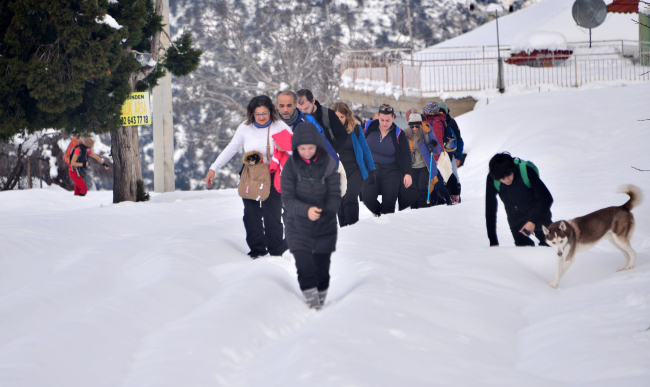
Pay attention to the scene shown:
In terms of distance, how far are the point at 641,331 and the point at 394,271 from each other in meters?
2.10

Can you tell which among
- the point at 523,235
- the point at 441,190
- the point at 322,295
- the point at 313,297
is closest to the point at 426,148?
the point at 441,190

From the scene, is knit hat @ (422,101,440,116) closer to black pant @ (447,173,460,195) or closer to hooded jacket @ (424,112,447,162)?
hooded jacket @ (424,112,447,162)

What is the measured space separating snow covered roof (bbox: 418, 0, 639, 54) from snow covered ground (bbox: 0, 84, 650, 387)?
76.2 feet

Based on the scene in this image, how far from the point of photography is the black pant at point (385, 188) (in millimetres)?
8289

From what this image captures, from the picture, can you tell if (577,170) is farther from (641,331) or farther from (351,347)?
(351,347)

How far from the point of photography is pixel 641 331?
3.60 meters

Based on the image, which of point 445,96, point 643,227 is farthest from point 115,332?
point 445,96

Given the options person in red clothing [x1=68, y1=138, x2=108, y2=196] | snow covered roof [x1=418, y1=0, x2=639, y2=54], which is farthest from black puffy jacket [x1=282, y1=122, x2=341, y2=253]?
snow covered roof [x1=418, y1=0, x2=639, y2=54]

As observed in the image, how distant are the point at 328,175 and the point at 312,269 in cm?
69

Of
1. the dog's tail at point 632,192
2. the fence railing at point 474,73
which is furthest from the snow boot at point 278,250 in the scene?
the fence railing at point 474,73

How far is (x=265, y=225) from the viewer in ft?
21.2

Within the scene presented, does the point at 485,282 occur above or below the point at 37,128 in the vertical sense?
below

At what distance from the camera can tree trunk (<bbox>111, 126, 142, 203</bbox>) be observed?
1379cm

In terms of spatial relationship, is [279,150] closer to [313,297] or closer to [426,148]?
[313,297]
